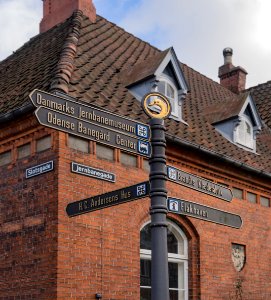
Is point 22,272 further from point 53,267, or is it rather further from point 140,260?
point 140,260

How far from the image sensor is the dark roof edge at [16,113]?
36.7 feet

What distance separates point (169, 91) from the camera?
14945 mm

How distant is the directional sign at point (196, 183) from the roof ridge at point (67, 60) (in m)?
4.81

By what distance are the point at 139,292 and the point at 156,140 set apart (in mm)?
5732

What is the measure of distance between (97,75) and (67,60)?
1037mm

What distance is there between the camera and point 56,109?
646 cm

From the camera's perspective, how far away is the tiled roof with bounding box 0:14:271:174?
41.3ft

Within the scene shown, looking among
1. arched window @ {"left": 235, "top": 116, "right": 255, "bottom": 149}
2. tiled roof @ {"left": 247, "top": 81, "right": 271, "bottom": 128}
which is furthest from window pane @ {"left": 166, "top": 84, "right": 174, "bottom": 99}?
tiled roof @ {"left": 247, "top": 81, "right": 271, "bottom": 128}

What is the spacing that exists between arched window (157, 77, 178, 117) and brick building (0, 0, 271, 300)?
1.6 inches

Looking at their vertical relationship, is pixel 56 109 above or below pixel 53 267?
above

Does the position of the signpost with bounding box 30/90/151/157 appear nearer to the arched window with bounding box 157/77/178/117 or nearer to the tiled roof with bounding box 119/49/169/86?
the tiled roof with bounding box 119/49/169/86

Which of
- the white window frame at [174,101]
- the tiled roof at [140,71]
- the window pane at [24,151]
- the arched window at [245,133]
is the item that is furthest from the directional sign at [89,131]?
the arched window at [245,133]

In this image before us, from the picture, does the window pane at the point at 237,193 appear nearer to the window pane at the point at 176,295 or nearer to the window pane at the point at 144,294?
the window pane at the point at 176,295

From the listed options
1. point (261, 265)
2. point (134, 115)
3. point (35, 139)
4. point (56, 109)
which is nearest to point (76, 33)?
point (134, 115)
